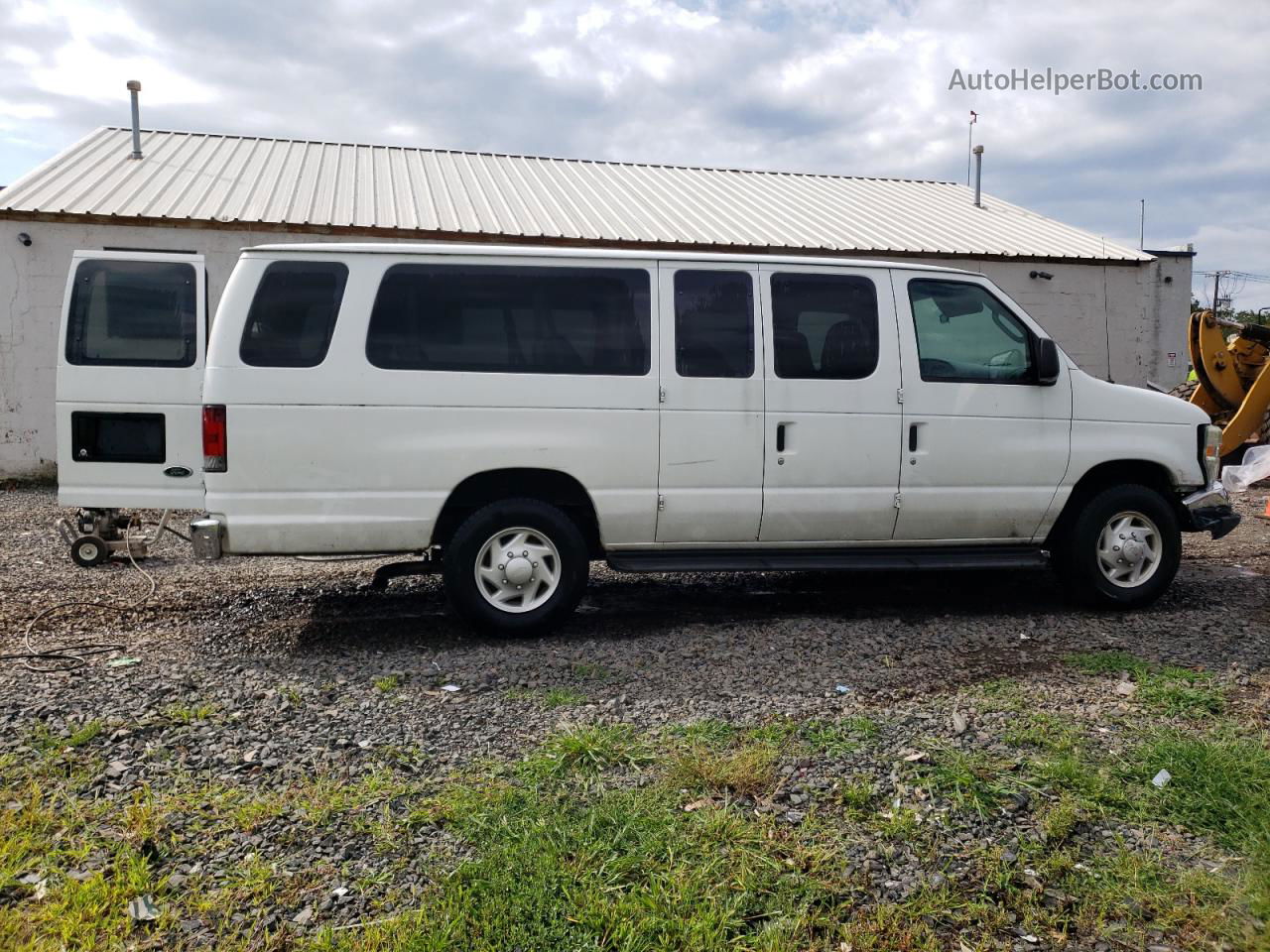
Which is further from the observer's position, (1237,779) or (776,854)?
(1237,779)

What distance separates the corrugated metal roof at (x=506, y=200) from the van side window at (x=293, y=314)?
731 cm

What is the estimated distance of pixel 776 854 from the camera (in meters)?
3.04

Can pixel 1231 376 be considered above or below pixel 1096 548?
above

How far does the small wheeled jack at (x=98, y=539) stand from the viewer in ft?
22.8

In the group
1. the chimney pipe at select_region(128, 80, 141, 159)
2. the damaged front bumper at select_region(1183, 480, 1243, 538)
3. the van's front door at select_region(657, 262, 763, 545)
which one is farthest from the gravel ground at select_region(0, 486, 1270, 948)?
the chimney pipe at select_region(128, 80, 141, 159)

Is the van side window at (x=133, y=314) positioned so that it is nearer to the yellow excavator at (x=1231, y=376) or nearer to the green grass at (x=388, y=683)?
the green grass at (x=388, y=683)

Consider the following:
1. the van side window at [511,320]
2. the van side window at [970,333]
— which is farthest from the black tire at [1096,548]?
the van side window at [511,320]

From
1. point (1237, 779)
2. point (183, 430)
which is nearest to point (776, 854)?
point (1237, 779)

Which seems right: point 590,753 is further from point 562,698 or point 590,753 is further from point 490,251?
point 490,251

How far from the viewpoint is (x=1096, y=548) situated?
6000mm

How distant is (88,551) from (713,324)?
15.8ft

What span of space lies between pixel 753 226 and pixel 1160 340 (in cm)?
688

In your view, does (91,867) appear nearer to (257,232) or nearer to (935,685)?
(935,685)

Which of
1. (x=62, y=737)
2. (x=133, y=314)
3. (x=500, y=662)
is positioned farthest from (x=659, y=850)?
(x=133, y=314)
